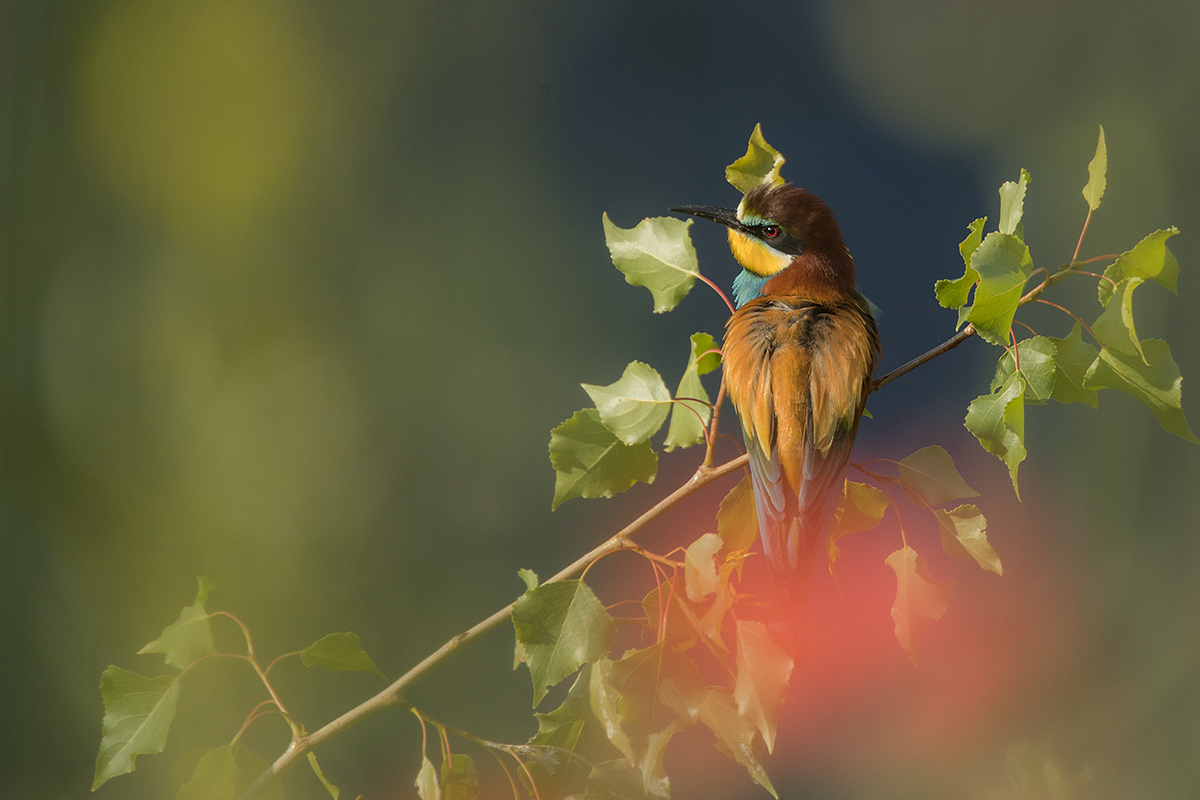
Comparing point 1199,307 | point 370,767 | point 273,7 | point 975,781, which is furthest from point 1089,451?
point 273,7

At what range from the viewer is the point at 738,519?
0.32m

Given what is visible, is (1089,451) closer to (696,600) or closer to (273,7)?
(696,600)

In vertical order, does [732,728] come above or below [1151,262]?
below

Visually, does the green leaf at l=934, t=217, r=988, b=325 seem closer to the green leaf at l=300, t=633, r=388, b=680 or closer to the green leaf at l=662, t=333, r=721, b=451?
the green leaf at l=662, t=333, r=721, b=451

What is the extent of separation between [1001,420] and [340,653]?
26 centimetres

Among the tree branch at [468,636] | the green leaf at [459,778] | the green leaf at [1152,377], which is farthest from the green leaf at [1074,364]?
the green leaf at [459,778]

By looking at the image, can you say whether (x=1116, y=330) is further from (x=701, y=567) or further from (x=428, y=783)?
(x=428, y=783)

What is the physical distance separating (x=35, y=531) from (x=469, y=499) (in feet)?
1.13

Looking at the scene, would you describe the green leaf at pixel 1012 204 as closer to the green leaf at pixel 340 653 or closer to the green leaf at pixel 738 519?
the green leaf at pixel 738 519

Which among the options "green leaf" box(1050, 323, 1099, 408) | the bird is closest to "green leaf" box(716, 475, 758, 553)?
the bird

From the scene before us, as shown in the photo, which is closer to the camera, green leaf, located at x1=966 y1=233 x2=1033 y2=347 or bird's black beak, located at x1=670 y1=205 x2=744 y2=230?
green leaf, located at x1=966 y1=233 x2=1033 y2=347

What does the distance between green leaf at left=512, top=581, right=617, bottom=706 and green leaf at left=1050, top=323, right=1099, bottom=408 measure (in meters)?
0.18

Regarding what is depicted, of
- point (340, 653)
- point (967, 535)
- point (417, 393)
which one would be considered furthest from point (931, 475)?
point (417, 393)

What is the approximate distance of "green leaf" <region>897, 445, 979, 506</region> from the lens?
0.30 metres
